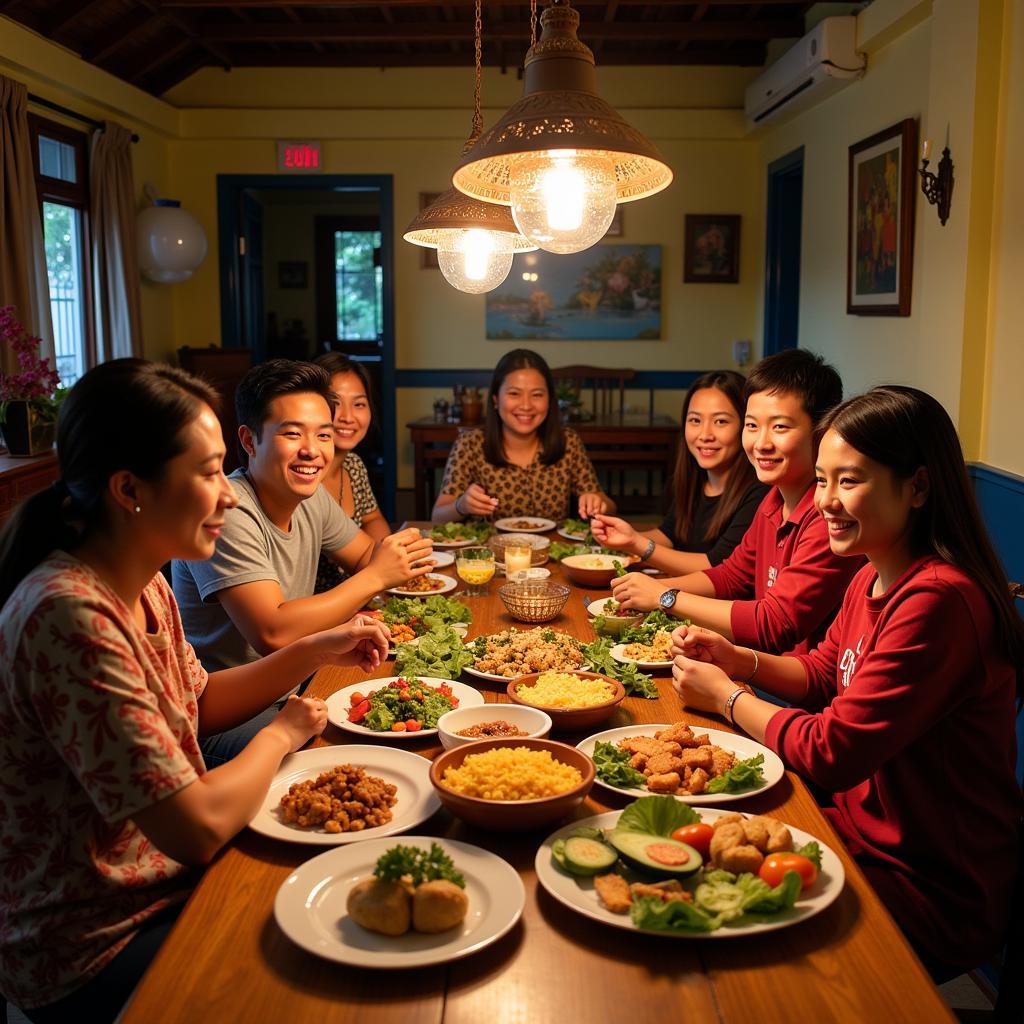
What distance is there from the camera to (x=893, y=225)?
471 centimetres

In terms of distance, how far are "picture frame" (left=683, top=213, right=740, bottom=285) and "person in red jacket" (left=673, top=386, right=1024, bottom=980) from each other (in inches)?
244

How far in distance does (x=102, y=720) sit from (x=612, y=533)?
203 cm

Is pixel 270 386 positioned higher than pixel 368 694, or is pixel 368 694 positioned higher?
pixel 270 386

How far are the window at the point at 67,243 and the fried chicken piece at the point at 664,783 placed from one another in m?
5.49

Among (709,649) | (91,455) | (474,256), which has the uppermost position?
(474,256)

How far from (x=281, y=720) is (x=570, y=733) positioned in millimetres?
493

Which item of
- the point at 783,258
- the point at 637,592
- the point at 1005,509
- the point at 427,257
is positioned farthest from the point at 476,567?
the point at 427,257

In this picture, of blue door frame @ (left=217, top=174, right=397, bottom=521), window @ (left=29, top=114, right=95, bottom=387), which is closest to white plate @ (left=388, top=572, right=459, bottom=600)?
window @ (left=29, top=114, right=95, bottom=387)

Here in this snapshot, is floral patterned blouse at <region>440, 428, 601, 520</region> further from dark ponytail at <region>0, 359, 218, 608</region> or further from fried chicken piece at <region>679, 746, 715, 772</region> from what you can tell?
dark ponytail at <region>0, 359, 218, 608</region>

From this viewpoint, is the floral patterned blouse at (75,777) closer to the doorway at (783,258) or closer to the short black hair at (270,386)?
the short black hair at (270,386)

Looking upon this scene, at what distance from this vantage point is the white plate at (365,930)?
3.69 ft

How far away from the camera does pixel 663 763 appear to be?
1555mm

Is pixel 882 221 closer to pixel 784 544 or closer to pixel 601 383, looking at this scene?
pixel 784 544

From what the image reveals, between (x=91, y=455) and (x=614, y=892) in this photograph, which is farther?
(x=91, y=455)
